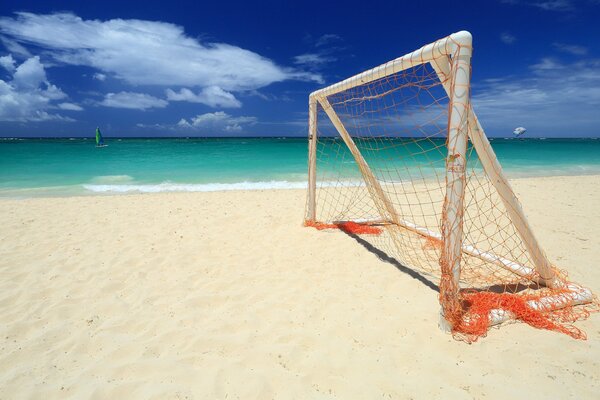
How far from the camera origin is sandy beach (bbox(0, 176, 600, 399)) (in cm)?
216

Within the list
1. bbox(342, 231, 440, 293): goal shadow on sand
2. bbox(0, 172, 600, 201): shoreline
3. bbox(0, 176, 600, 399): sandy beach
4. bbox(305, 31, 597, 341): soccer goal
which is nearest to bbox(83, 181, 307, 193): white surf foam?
bbox(0, 172, 600, 201): shoreline

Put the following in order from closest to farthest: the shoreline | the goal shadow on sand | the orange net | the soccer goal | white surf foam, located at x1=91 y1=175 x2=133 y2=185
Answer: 1. the soccer goal
2. the goal shadow on sand
3. the orange net
4. the shoreline
5. white surf foam, located at x1=91 y1=175 x2=133 y2=185

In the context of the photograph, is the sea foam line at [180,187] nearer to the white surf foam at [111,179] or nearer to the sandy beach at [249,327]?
the white surf foam at [111,179]

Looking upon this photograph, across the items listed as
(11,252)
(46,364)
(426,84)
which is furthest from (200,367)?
(11,252)

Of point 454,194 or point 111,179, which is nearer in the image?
point 454,194

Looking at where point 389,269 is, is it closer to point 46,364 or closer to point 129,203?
point 46,364

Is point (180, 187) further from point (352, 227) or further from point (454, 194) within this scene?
point (454, 194)

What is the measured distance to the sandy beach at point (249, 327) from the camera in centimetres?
216

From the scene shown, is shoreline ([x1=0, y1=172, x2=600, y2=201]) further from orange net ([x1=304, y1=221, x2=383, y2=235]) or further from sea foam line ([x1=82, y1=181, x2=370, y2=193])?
orange net ([x1=304, y1=221, x2=383, y2=235])

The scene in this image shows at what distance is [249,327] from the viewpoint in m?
2.77

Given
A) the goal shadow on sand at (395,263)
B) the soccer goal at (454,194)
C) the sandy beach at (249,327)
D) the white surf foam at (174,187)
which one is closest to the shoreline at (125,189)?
the white surf foam at (174,187)

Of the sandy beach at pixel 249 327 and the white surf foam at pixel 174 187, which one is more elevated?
the white surf foam at pixel 174 187

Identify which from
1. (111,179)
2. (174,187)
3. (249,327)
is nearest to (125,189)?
(174,187)

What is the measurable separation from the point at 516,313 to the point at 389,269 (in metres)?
1.41
